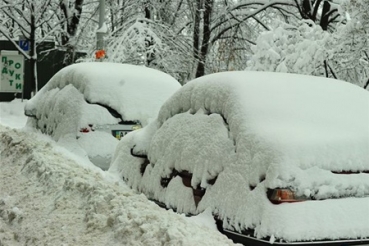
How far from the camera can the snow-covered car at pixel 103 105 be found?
8969 millimetres

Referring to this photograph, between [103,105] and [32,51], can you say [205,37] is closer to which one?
[32,51]

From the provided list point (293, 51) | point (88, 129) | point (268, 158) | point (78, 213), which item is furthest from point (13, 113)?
point (268, 158)

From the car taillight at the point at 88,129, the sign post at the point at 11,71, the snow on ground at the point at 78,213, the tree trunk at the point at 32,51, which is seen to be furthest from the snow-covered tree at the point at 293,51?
the sign post at the point at 11,71

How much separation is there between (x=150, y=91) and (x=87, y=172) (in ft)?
8.04

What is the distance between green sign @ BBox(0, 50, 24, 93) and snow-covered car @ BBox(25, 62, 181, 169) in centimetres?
1312

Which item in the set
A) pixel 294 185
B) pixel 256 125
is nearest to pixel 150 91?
pixel 256 125

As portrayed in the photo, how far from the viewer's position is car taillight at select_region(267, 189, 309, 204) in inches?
171

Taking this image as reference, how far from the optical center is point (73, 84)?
10.0 meters

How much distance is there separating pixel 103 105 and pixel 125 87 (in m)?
0.51

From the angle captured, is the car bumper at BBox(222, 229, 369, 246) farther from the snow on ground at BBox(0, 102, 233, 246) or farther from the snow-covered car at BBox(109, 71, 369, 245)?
the snow on ground at BBox(0, 102, 233, 246)

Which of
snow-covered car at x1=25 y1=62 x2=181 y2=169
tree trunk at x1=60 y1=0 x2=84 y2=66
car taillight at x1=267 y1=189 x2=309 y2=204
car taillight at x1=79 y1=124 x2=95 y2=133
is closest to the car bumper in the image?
car taillight at x1=267 y1=189 x2=309 y2=204

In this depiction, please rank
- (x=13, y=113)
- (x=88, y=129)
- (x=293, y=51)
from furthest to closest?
(x=13, y=113) < (x=293, y=51) < (x=88, y=129)

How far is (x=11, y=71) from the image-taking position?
75.0 ft

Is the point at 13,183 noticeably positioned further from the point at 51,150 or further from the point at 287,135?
the point at 287,135
